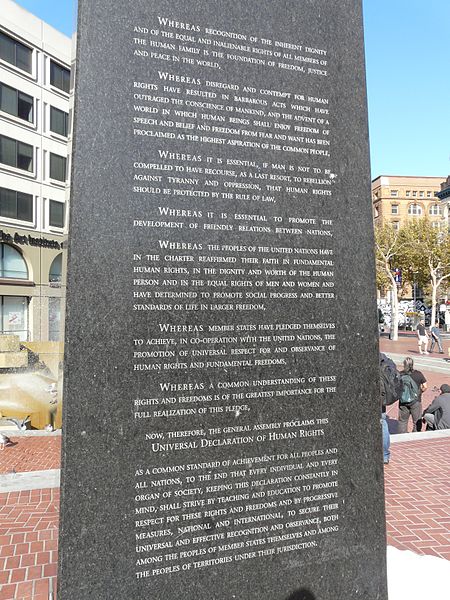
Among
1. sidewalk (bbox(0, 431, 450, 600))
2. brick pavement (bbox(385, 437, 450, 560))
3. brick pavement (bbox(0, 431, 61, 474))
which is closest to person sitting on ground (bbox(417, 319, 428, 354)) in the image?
brick pavement (bbox(385, 437, 450, 560))

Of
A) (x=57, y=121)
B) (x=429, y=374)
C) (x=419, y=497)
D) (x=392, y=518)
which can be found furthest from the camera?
(x=57, y=121)

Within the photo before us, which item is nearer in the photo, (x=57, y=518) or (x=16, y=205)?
(x=57, y=518)

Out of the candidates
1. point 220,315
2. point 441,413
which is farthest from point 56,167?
point 220,315

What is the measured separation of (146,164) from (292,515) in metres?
2.03

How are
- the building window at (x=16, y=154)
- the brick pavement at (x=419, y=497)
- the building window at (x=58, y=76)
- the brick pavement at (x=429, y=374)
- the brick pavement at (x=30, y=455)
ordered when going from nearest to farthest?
the brick pavement at (x=419, y=497), the brick pavement at (x=30, y=455), the brick pavement at (x=429, y=374), the building window at (x=16, y=154), the building window at (x=58, y=76)

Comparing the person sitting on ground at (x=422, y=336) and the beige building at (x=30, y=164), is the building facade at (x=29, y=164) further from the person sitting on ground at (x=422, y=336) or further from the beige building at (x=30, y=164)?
the person sitting on ground at (x=422, y=336)

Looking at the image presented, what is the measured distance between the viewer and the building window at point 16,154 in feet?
96.9

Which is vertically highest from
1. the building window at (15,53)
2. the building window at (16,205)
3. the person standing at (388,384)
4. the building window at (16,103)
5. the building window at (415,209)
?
the building window at (415,209)

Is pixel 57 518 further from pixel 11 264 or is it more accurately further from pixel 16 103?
pixel 16 103

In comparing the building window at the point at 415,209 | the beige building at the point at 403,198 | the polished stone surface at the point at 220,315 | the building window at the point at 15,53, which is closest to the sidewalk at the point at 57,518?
the polished stone surface at the point at 220,315

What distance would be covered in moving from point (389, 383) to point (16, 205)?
27.8 metres

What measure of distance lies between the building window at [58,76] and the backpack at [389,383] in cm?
3152

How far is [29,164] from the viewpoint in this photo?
31.2 m

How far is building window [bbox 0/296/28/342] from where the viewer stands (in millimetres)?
30203
